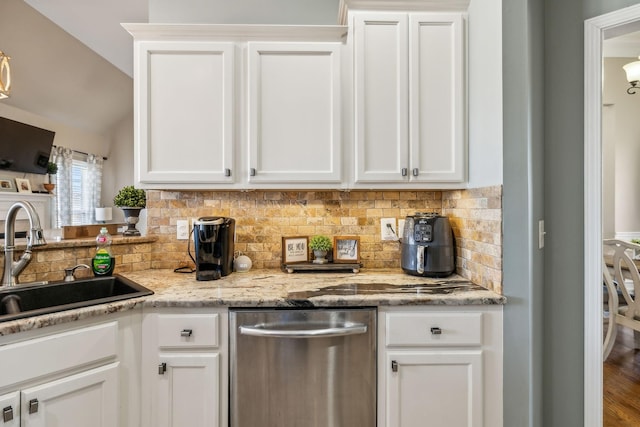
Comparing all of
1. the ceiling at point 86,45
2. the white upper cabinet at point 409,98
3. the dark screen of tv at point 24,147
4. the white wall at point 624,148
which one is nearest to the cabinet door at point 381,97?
the white upper cabinet at point 409,98

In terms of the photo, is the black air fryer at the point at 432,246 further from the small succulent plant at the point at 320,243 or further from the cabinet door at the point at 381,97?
the small succulent plant at the point at 320,243

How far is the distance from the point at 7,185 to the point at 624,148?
753 centimetres

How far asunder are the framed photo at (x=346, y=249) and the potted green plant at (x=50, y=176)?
4.33 meters

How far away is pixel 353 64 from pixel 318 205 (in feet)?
2.79

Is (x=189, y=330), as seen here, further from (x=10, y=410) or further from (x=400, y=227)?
(x=400, y=227)

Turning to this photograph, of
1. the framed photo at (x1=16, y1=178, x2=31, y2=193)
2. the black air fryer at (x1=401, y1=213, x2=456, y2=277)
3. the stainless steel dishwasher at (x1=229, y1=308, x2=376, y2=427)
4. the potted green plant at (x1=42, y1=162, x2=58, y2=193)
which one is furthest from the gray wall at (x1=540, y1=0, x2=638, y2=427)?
the potted green plant at (x1=42, y1=162, x2=58, y2=193)

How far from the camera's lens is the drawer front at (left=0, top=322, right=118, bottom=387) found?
1.08m

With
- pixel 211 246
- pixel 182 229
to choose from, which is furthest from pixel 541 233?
pixel 182 229

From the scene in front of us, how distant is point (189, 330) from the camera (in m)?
1.37

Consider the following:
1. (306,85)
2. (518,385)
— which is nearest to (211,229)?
(306,85)

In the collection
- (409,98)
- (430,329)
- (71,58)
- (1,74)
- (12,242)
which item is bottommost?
(430,329)

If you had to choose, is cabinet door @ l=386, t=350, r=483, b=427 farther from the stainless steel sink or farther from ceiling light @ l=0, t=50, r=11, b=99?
ceiling light @ l=0, t=50, r=11, b=99

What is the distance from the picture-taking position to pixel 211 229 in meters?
1.65

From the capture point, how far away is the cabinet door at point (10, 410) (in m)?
1.06
